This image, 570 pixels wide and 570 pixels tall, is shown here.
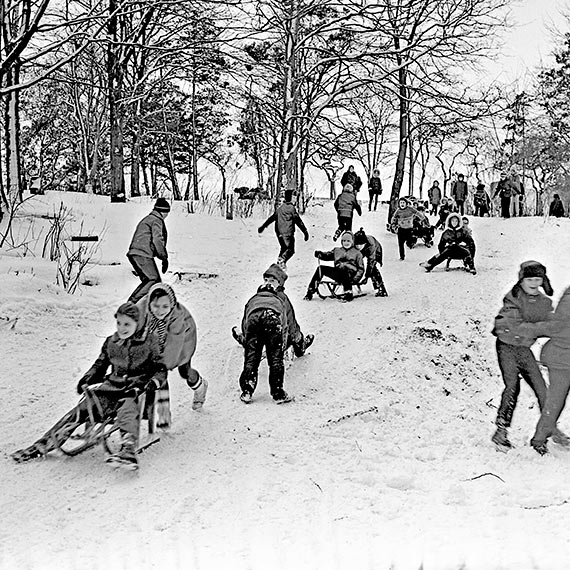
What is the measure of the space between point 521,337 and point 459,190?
21.1 metres

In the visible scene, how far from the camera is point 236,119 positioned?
43219 mm

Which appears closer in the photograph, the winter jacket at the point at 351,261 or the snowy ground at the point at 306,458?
the snowy ground at the point at 306,458

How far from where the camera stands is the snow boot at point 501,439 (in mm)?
5771

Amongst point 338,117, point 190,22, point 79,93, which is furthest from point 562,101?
point 79,93

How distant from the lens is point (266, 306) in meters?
7.13

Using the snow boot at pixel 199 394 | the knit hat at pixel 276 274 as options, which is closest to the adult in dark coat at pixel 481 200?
the knit hat at pixel 276 274

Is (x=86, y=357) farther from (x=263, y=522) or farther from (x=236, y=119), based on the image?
(x=236, y=119)

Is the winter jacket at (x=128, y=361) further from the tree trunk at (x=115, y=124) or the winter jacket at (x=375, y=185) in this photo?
the winter jacket at (x=375, y=185)

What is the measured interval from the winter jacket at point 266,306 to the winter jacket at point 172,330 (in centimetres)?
105

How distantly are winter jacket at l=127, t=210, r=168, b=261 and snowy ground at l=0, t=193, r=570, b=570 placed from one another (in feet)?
4.32

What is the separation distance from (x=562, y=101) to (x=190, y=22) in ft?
80.3

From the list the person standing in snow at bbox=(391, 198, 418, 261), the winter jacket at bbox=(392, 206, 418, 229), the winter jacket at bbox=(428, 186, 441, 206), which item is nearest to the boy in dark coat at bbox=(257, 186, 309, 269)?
the person standing in snow at bbox=(391, 198, 418, 261)

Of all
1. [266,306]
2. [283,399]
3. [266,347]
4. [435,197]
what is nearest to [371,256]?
[266,306]

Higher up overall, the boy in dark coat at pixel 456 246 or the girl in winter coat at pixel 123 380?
the boy in dark coat at pixel 456 246
